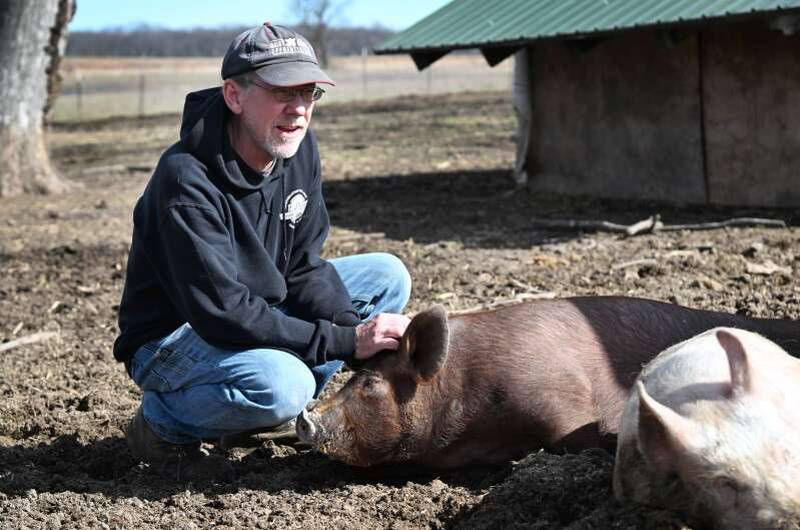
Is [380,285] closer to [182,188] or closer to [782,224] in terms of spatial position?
[182,188]

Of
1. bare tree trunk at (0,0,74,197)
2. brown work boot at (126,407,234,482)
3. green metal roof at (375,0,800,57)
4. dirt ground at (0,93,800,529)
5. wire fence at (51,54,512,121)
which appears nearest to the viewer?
dirt ground at (0,93,800,529)

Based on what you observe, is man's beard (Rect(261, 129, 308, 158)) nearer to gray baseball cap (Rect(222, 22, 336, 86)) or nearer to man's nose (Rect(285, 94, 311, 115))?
man's nose (Rect(285, 94, 311, 115))

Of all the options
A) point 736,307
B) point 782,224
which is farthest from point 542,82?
point 736,307

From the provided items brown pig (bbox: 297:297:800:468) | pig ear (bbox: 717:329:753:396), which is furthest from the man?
pig ear (bbox: 717:329:753:396)

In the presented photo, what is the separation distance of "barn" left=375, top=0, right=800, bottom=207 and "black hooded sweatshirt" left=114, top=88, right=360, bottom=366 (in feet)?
16.5

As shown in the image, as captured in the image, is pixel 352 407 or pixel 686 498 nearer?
pixel 686 498

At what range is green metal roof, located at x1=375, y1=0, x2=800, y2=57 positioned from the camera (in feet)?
28.5

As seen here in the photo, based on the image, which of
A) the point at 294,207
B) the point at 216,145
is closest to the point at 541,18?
the point at 294,207

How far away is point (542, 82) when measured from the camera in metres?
11.5

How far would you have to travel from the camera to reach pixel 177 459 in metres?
4.22

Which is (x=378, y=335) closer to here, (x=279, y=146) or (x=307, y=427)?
(x=307, y=427)

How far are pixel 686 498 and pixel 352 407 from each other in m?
1.40

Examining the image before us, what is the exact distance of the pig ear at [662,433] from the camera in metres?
2.81

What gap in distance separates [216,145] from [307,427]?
3.33ft
